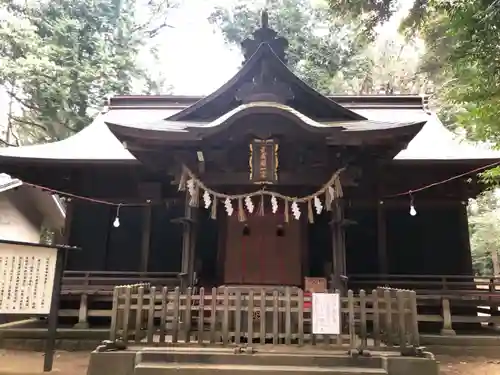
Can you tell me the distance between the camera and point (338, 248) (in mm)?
7754

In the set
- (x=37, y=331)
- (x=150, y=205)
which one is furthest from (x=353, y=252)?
(x=37, y=331)

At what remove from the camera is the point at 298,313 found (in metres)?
5.79

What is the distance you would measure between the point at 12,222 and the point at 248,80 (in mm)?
11496

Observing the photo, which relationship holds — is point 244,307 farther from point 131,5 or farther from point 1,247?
point 131,5

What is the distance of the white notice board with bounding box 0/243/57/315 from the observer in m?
5.77

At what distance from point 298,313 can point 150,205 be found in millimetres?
5511

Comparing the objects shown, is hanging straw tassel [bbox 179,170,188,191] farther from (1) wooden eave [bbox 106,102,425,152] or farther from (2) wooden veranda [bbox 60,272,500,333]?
(2) wooden veranda [bbox 60,272,500,333]

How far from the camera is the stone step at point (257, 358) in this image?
5523mm

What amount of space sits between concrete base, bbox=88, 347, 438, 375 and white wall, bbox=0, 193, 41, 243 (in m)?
11.1

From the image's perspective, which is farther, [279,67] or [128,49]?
[128,49]

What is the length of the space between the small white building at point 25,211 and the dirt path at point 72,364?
6.87 m

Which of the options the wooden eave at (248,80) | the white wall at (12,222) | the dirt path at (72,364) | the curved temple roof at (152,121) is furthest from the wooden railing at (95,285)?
the white wall at (12,222)

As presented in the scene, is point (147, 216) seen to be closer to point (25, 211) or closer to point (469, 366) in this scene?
point (469, 366)

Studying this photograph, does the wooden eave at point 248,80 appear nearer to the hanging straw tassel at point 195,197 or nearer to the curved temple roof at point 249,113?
the curved temple roof at point 249,113
